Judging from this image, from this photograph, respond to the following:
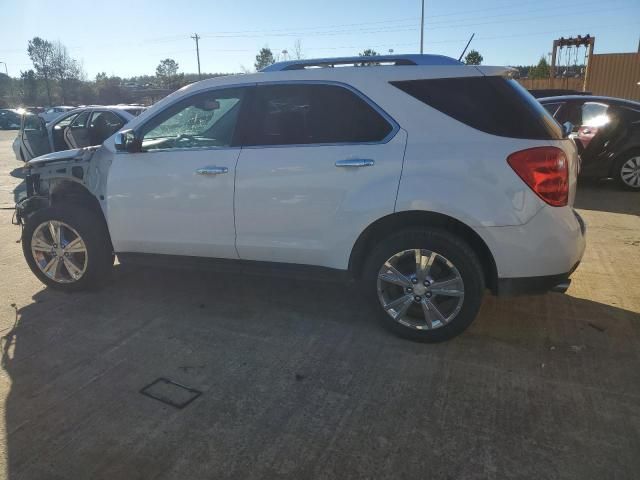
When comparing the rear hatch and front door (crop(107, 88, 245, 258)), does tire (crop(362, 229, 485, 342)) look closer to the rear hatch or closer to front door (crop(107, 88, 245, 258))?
the rear hatch

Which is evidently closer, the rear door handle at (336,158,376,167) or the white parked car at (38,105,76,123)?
the rear door handle at (336,158,376,167)

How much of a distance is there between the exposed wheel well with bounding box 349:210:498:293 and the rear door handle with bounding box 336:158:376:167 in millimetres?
380

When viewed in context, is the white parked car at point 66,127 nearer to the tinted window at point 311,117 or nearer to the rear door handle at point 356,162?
the tinted window at point 311,117

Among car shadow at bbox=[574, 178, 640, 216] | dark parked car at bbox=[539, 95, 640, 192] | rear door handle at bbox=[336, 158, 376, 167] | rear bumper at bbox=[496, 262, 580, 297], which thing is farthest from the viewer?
dark parked car at bbox=[539, 95, 640, 192]

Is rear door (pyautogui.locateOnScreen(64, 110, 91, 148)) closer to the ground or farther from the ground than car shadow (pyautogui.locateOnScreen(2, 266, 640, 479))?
farther from the ground

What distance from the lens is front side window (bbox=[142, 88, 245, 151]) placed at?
3.85 m

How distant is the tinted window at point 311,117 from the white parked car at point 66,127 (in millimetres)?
7252

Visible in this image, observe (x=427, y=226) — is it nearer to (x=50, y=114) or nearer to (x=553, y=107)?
(x=553, y=107)

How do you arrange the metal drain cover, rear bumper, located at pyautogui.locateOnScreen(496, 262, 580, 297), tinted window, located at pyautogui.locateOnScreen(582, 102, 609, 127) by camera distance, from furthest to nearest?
tinted window, located at pyautogui.locateOnScreen(582, 102, 609, 127), rear bumper, located at pyautogui.locateOnScreen(496, 262, 580, 297), the metal drain cover

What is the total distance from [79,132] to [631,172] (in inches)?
411

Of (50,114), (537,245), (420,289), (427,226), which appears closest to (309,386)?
(420,289)

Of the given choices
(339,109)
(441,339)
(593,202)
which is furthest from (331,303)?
(593,202)

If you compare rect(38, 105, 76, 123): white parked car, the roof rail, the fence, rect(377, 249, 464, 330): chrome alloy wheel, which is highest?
the fence

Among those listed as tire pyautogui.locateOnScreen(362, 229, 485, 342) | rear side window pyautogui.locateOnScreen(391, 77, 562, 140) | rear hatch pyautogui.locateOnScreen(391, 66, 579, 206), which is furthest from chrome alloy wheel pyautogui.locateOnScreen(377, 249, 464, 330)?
rear side window pyautogui.locateOnScreen(391, 77, 562, 140)
